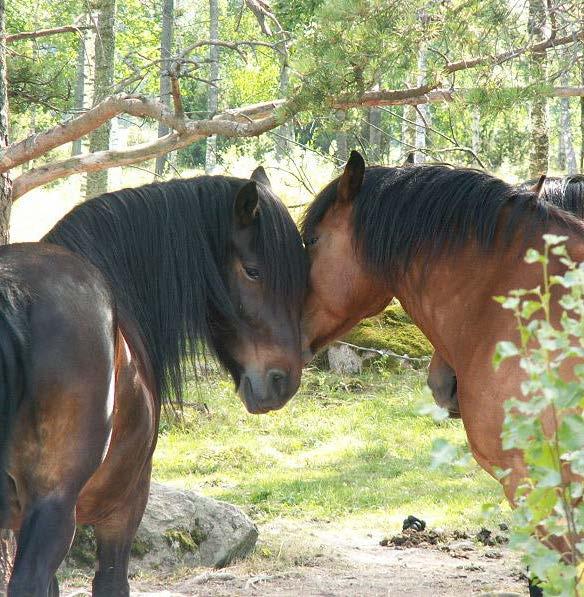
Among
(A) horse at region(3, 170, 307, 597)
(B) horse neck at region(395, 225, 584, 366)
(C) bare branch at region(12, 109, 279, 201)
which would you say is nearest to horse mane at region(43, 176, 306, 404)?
(A) horse at region(3, 170, 307, 597)

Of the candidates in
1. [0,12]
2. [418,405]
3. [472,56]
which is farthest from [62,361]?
[472,56]

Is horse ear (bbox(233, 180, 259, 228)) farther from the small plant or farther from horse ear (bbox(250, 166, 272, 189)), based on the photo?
the small plant

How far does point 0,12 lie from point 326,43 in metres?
1.74

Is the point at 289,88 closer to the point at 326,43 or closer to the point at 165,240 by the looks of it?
the point at 326,43

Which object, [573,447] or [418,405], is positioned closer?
[573,447]

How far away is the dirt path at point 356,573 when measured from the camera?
4.39 meters

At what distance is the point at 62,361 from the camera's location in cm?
232

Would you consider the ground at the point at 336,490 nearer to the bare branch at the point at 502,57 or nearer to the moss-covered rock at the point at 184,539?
the moss-covered rock at the point at 184,539

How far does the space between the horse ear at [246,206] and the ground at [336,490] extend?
65 cm

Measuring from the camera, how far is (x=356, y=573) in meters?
4.72

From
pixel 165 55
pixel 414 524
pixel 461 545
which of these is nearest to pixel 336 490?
pixel 414 524

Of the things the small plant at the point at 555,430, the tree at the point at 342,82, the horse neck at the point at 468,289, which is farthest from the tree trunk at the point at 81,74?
the small plant at the point at 555,430

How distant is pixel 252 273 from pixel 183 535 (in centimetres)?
197

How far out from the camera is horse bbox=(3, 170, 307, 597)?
2889mm
